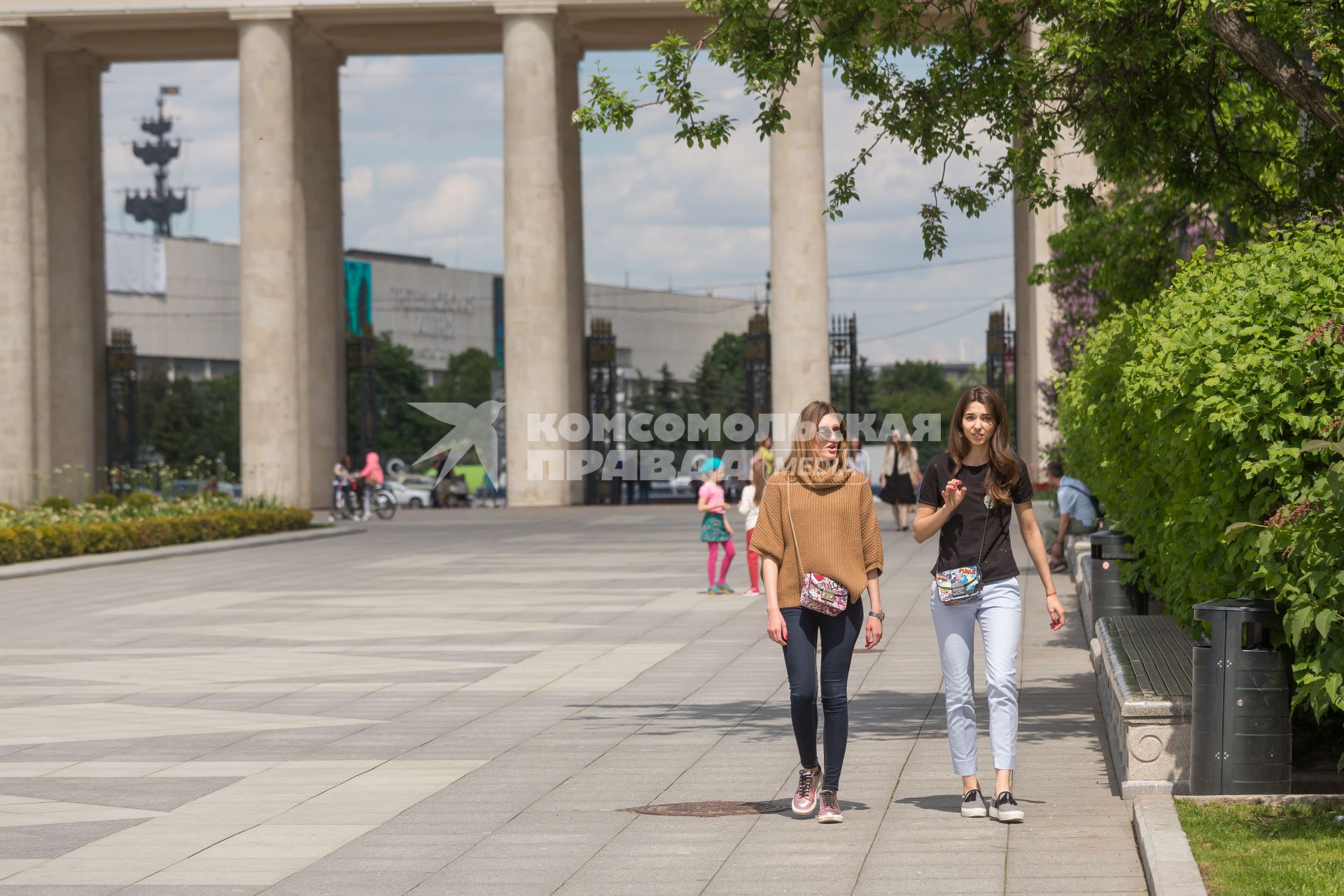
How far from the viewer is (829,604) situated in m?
8.52

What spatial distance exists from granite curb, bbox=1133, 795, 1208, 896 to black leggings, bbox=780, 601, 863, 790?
1.38 meters

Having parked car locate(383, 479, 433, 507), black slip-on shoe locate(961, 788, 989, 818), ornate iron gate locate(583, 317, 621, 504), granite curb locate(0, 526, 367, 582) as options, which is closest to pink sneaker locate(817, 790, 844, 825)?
black slip-on shoe locate(961, 788, 989, 818)

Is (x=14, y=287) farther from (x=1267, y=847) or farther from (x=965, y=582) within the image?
(x=1267, y=847)

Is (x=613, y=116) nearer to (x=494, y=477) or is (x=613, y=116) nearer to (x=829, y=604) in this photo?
(x=829, y=604)

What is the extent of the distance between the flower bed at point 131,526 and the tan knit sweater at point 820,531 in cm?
2264

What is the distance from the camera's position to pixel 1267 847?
7289mm

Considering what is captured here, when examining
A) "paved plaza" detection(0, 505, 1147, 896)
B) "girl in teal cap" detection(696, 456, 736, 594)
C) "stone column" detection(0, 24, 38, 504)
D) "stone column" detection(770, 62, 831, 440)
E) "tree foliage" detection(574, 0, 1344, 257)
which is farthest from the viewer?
"stone column" detection(0, 24, 38, 504)

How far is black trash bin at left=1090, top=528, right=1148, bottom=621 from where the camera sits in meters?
14.5

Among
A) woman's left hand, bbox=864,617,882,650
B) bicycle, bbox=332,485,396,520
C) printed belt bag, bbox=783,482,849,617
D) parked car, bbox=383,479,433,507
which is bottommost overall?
parked car, bbox=383,479,433,507

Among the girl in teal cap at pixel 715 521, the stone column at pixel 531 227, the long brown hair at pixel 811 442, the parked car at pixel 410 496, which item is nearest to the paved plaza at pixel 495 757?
the girl in teal cap at pixel 715 521

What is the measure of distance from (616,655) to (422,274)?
116m

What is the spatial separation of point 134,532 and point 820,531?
26.0 metres

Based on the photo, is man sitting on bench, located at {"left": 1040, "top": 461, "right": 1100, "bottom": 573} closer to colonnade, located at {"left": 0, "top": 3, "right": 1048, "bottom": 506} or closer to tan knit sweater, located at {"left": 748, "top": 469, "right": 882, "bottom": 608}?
tan knit sweater, located at {"left": 748, "top": 469, "right": 882, "bottom": 608}

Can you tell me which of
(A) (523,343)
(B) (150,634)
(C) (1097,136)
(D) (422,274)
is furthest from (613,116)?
(D) (422,274)
